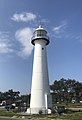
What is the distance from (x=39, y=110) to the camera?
42.1 m

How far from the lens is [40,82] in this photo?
43.0m

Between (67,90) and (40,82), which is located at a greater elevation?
(67,90)

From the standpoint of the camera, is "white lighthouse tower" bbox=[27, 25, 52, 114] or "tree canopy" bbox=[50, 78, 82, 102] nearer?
"white lighthouse tower" bbox=[27, 25, 52, 114]

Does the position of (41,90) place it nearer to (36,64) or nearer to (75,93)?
(36,64)

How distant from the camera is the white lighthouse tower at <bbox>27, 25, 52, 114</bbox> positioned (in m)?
42.6

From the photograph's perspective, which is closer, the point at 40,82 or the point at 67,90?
the point at 40,82

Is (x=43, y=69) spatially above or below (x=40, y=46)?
below

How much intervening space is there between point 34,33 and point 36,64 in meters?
6.40

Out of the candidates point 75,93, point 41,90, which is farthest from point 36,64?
point 75,93

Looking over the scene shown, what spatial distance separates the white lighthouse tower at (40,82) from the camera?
42625 mm

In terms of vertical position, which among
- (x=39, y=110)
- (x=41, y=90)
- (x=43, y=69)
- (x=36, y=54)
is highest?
(x=36, y=54)

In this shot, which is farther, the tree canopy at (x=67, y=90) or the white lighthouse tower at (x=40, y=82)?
the tree canopy at (x=67, y=90)

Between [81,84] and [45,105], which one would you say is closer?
[45,105]

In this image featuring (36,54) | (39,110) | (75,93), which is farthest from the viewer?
(75,93)
